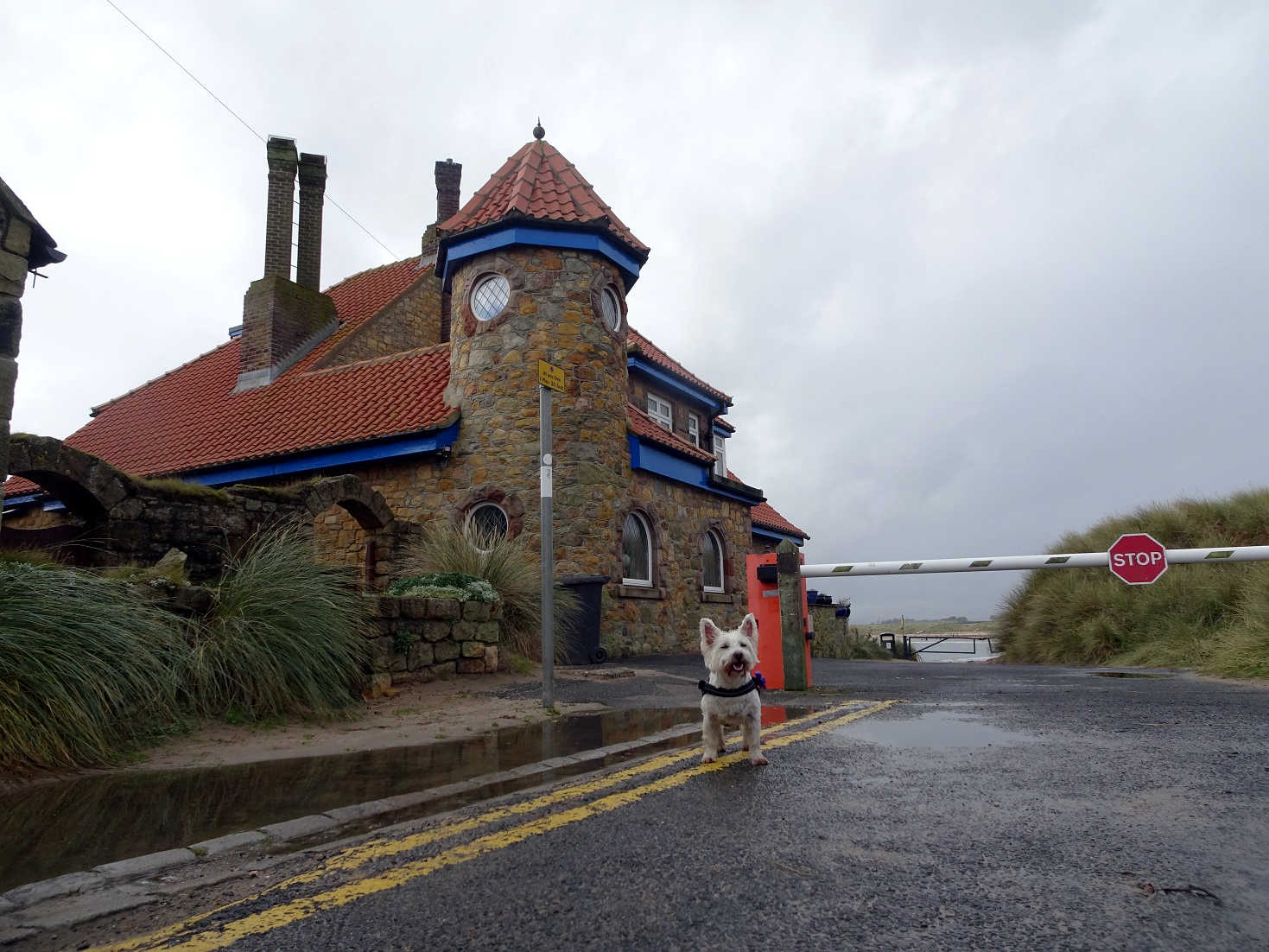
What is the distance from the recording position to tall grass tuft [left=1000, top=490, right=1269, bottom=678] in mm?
11227

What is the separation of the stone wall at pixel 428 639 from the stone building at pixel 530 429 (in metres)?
4.11

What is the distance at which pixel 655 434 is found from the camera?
54.4ft

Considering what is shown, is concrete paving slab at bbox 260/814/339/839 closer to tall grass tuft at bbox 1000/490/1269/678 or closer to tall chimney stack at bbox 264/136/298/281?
tall grass tuft at bbox 1000/490/1269/678

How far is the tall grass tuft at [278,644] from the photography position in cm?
652

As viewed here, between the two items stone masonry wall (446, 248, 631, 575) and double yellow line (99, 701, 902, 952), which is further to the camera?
stone masonry wall (446, 248, 631, 575)

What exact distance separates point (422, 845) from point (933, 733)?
3.93m

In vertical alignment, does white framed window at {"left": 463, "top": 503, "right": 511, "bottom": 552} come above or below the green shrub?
above

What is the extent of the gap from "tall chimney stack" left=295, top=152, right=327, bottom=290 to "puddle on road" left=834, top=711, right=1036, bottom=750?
2049 cm

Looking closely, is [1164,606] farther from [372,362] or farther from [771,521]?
[372,362]

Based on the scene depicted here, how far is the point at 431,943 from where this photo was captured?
8.14ft

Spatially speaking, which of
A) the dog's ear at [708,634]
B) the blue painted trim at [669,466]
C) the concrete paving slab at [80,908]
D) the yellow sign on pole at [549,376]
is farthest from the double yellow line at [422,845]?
the blue painted trim at [669,466]

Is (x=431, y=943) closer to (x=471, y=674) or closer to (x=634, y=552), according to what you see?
(x=471, y=674)

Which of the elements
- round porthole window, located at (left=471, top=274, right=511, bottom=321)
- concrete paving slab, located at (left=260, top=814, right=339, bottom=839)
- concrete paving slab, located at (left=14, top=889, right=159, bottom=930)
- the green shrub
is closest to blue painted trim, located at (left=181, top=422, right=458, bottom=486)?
round porthole window, located at (left=471, top=274, right=511, bottom=321)

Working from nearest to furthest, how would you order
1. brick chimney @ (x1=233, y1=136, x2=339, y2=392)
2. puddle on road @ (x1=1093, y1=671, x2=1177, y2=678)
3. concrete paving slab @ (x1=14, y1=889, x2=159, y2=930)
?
concrete paving slab @ (x1=14, y1=889, x2=159, y2=930), puddle on road @ (x1=1093, y1=671, x2=1177, y2=678), brick chimney @ (x1=233, y1=136, x2=339, y2=392)
